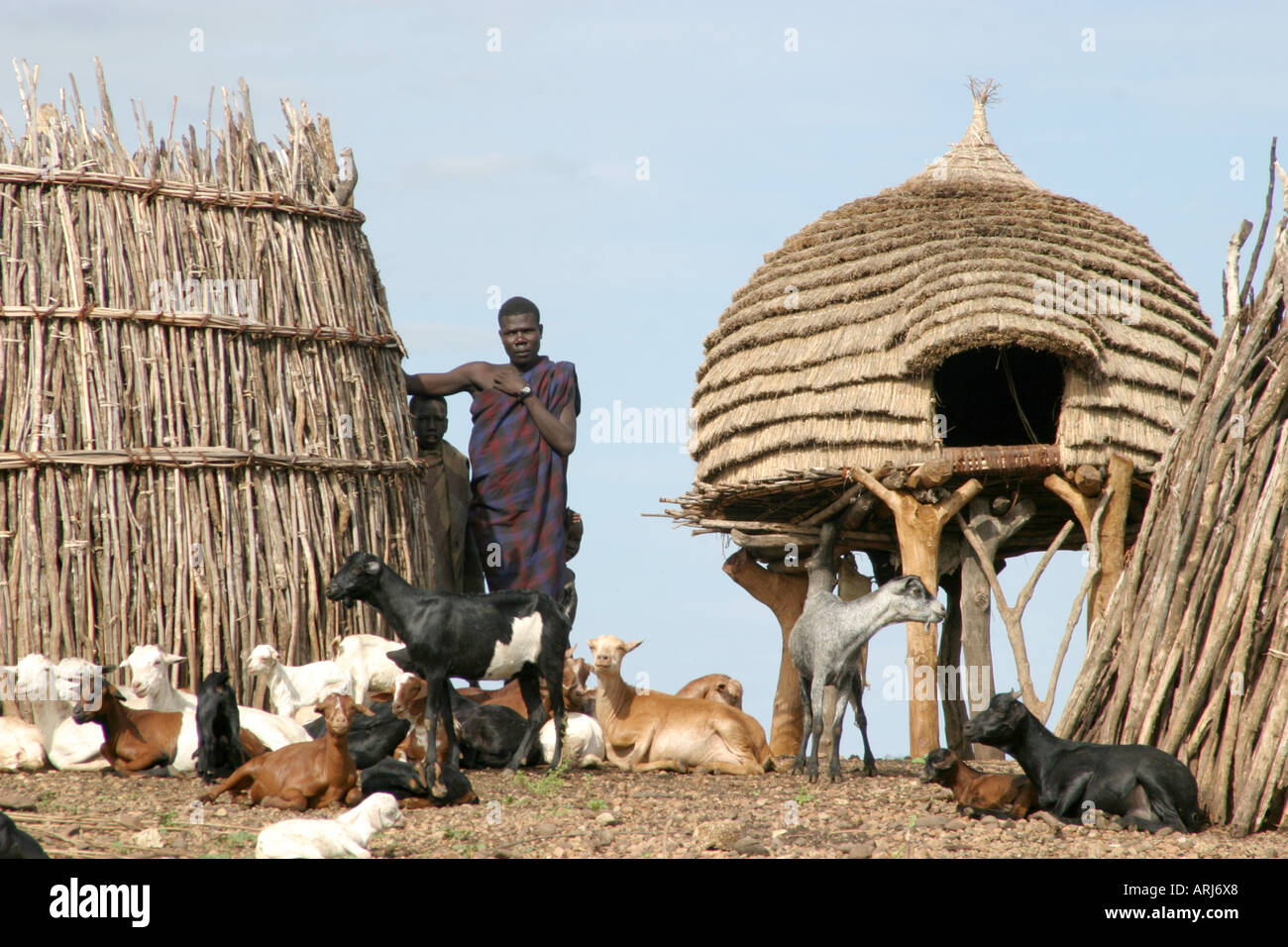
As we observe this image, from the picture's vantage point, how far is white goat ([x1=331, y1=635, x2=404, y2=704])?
34.8ft

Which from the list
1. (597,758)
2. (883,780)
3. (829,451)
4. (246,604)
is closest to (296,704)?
(246,604)

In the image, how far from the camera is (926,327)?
13.2 meters

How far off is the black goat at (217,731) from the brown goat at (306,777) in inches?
30.0

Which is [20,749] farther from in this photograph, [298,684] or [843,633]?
[843,633]

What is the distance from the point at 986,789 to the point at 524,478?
215 inches

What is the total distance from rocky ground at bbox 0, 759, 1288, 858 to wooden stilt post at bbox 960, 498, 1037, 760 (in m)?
4.60

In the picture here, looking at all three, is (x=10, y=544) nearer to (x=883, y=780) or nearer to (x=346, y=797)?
(x=346, y=797)

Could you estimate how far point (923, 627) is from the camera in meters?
13.2

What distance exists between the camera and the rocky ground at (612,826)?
22.4 feet

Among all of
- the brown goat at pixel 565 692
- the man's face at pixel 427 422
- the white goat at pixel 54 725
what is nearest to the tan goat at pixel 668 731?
the brown goat at pixel 565 692

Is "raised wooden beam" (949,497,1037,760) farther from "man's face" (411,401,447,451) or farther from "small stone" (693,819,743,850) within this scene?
"small stone" (693,819,743,850)

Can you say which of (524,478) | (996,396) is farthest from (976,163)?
(524,478)

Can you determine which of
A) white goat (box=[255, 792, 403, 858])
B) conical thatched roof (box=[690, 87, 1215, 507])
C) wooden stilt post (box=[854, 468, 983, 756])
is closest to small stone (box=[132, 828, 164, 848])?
white goat (box=[255, 792, 403, 858])

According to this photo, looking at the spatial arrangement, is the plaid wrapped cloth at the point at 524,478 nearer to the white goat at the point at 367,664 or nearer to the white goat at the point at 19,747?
the white goat at the point at 367,664
